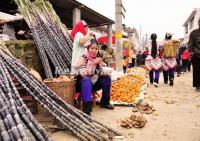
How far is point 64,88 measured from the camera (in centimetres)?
550

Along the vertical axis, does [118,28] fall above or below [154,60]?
above

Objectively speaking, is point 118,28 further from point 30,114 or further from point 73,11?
point 30,114

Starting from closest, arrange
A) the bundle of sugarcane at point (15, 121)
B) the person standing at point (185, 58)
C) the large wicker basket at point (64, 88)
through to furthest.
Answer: the bundle of sugarcane at point (15, 121) < the large wicker basket at point (64, 88) < the person standing at point (185, 58)

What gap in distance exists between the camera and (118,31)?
11.6 m

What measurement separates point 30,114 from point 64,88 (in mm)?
1797

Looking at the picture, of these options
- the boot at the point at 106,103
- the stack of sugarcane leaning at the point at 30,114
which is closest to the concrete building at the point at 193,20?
the boot at the point at 106,103

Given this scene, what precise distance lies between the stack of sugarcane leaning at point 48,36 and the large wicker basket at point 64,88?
1.32 metres

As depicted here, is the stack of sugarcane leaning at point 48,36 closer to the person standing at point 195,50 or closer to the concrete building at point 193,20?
the person standing at point 195,50

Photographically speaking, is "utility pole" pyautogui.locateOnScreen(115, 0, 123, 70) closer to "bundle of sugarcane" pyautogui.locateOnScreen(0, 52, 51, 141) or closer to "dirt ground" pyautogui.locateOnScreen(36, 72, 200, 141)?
"dirt ground" pyautogui.locateOnScreen(36, 72, 200, 141)

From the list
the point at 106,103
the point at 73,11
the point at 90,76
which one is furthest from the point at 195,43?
the point at 73,11

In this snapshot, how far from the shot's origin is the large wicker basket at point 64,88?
5.41 m

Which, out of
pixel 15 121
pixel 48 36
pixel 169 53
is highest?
pixel 48 36

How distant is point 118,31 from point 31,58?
4990 mm

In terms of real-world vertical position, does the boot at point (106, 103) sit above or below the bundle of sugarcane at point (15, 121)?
below
